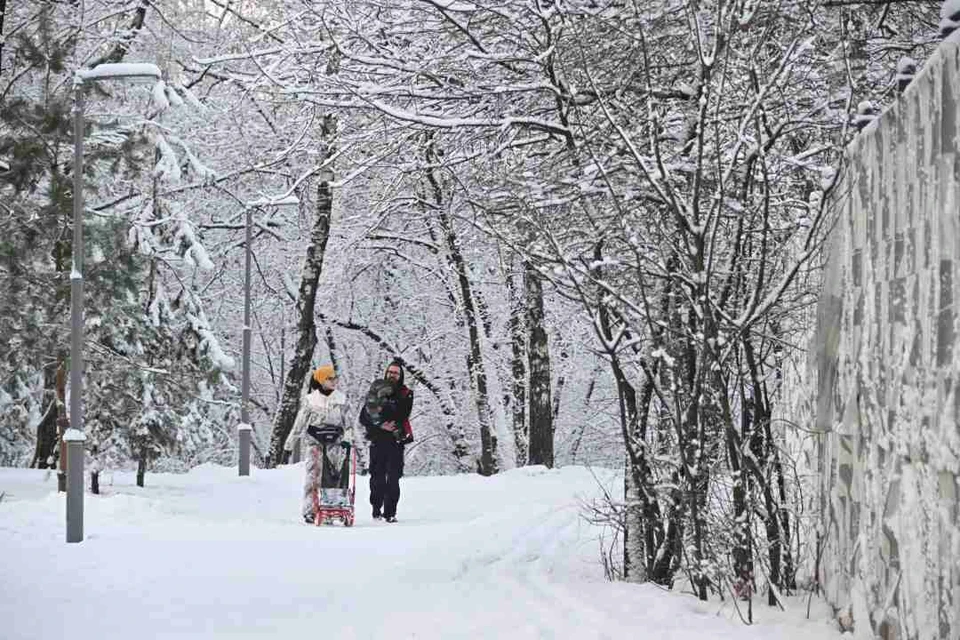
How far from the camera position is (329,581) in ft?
32.9

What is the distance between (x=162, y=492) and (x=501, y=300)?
1107 cm

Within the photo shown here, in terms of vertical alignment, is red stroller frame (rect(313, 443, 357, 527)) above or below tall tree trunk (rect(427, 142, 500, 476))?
below

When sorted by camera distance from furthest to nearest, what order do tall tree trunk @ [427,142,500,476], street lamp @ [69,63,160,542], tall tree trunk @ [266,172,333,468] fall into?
1. tall tree trunk @ [427,142,500,476]
2. tall tree trunk @ [266,172,333,468]
3. street lamp @ [69,63,160,542]

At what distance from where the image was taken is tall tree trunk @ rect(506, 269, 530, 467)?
2667cm

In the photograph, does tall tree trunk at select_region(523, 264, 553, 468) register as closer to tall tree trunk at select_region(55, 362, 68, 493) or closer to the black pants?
the black pants

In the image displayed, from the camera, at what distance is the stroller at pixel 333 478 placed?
14977 millimetres

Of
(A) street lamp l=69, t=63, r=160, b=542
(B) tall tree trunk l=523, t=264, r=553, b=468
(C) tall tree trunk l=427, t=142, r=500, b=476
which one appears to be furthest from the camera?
(C) tall tree trunk l=427, t=142, r=500, b=476

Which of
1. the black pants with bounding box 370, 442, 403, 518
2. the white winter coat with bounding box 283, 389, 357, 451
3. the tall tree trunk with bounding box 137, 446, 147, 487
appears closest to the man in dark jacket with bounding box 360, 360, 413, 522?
the black pants with bounding box 370, 442, 403, 518

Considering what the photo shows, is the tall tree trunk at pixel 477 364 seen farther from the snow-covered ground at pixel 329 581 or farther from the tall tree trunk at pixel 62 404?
the snow-covered ground at pixel 329 581

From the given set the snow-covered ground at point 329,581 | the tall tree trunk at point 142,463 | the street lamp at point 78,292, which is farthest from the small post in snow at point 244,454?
the street lamp at point 78,292

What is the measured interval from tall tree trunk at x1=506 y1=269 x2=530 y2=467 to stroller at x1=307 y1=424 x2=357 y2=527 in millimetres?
9966

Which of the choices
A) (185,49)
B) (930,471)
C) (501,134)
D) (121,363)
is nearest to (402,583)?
(501,134)

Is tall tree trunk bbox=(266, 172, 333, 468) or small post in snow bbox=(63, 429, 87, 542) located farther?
tall tree trunk bbox=(266, 172, 333, 468)

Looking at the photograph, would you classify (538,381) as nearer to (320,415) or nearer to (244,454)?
(244,454)
